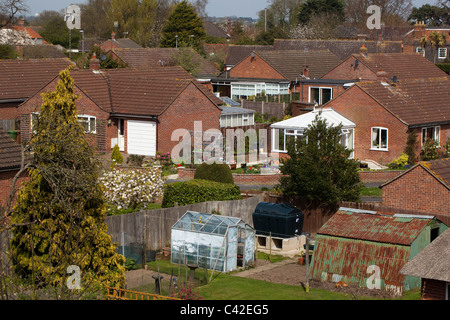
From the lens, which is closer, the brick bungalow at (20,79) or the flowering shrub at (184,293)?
the flowering shrub at (184,293)

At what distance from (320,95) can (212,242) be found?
1397 inches

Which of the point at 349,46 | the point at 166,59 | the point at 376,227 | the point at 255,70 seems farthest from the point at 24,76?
the point at 349,46

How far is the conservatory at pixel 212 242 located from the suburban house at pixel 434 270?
23.6ft

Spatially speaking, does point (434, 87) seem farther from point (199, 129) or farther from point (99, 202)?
point (99, 202)

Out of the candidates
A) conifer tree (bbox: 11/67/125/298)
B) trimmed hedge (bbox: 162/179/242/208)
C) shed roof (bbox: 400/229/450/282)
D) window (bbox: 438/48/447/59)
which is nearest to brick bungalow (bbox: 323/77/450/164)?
trimmed hedge (bbox: 162/179/242/208)

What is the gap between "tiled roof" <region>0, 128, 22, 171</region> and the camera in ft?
88.6

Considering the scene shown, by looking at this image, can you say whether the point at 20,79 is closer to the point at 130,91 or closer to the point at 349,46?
the point at 130,91

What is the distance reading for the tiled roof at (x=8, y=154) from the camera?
27.0 m

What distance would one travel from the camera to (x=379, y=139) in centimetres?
4438

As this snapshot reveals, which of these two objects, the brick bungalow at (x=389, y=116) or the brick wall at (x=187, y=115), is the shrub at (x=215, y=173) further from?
the brick bungalow at (x=389, y=116)

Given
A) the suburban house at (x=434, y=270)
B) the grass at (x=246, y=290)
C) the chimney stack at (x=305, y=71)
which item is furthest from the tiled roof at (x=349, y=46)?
the suburban house at (x=434, y=270)

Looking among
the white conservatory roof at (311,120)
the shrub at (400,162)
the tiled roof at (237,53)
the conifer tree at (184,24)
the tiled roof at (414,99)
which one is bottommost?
the shrub at (400,162)

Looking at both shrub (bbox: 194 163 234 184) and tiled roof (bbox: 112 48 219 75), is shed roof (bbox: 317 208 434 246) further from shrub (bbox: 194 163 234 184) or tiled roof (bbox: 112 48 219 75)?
tiled roof (bbox: 112 48 219 75)

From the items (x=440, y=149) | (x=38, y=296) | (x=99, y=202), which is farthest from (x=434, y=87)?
(x=38, y=296)
